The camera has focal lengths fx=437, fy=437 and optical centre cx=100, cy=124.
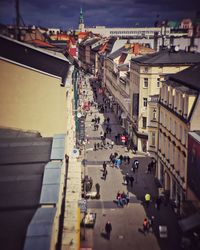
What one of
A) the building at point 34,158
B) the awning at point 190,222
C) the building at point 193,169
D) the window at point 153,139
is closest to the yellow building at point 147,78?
the window at point 153,139

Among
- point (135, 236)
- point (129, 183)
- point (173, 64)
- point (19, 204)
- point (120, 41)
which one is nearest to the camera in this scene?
point (19, 204)

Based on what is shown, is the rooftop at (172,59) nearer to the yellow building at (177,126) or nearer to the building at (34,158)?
the yellow building at (177,126)

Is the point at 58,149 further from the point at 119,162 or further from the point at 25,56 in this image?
the point at 119,162

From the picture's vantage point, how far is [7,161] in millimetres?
9883

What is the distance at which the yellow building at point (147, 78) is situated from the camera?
36.6 meters

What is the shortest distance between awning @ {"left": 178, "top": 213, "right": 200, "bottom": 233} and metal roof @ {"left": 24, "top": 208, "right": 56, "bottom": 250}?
12696 millimetres

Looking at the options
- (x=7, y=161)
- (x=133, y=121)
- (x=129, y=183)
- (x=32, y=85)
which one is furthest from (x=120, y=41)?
(x=7, y=161)

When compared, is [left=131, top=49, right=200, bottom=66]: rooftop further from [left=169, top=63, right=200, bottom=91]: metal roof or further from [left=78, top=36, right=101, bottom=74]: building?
[left=78, top=36, right=101, bottom=74]: building

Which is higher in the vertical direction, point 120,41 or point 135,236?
point 120,41

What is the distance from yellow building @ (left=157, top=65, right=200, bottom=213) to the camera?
70.9ft

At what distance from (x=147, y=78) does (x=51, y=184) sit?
3014cm

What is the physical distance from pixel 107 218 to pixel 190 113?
22.4 ft

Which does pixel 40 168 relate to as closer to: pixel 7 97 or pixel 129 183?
pixel 7 97

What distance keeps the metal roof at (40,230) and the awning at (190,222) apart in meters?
12.7
